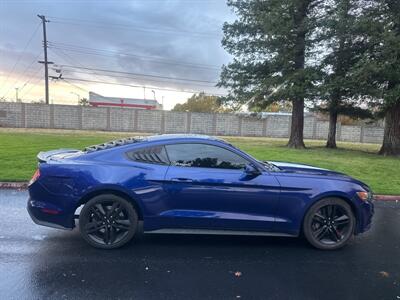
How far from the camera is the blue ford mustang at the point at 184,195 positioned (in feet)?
16.0

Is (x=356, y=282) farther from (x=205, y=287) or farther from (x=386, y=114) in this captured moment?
(x=386, y=114)

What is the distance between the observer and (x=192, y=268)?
4.42 metres

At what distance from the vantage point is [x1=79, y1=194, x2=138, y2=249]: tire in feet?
16.0

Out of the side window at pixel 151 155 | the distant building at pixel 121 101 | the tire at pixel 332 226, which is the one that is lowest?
the tire at pixel 332 226

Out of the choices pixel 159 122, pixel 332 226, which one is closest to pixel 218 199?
pixel 332 226

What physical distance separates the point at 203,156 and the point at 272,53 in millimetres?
19393

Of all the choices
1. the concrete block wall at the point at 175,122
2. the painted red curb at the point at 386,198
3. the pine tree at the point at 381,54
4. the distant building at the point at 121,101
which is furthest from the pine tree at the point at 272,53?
the distant building at the point at 121,101

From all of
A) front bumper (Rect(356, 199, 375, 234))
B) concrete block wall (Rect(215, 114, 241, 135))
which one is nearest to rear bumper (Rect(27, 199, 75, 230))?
front bumper (Rect(356, 199, 375, 234))

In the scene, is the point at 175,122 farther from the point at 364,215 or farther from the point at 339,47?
the point at 364,215

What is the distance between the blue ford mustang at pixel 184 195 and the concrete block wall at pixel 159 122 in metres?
38.4

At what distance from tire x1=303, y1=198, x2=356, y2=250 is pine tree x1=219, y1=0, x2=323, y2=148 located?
641 inches

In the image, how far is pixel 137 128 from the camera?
43.2 metres

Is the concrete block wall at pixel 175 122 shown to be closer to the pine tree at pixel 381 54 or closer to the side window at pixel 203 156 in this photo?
the pine tree at pixel 381 54

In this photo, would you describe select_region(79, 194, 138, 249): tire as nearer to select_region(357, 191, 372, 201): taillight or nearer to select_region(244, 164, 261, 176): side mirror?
select_region(244, 164, 261, 176): side mirror
